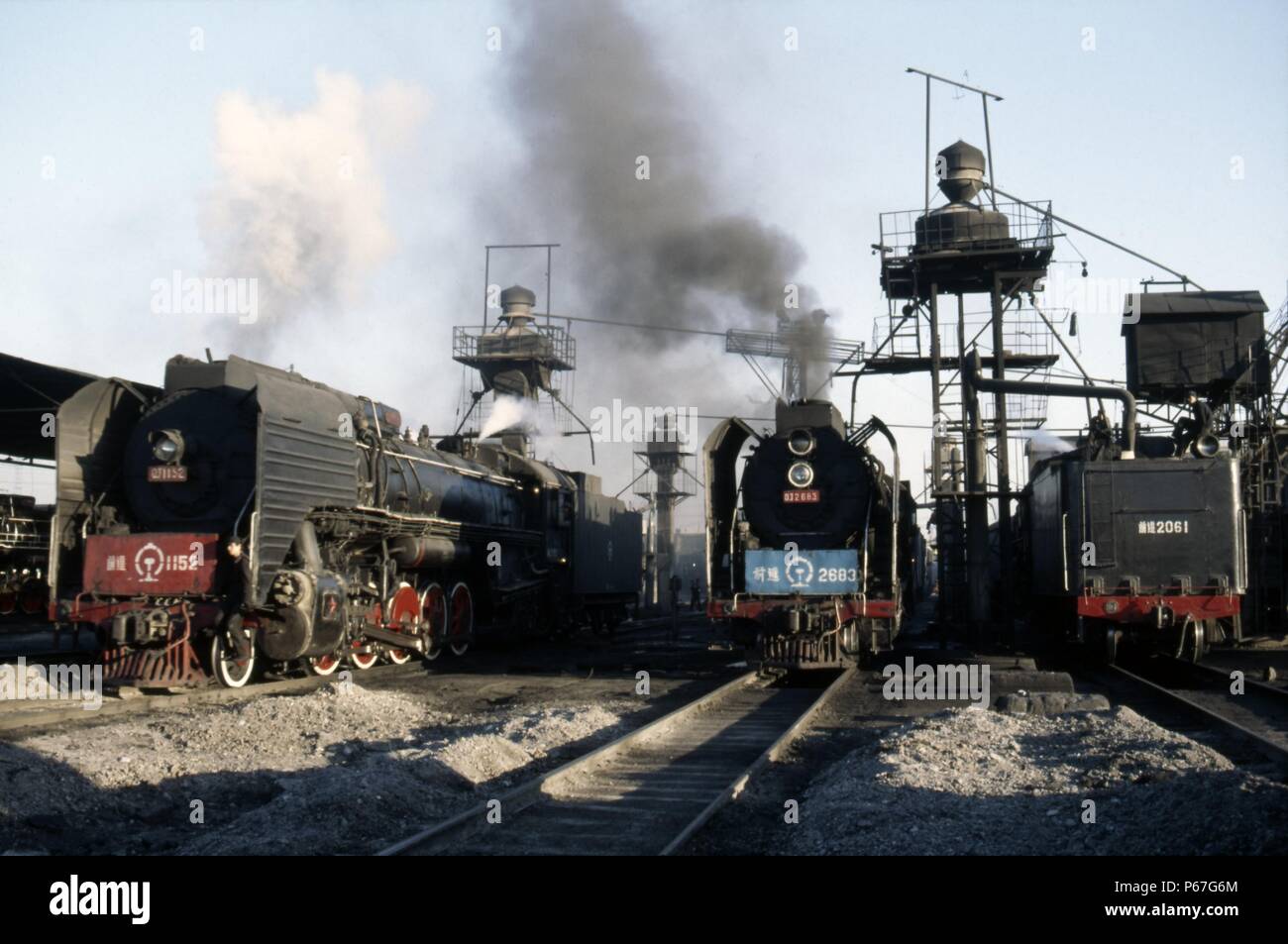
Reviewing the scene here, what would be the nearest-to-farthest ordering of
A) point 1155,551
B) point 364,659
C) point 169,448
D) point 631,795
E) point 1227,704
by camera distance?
1. point 631,795
2. point 1227,704
3. point 169,448
4. point 1155,551
5. point 364,659

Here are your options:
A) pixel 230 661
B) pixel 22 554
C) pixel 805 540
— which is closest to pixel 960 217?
pixel 805 540

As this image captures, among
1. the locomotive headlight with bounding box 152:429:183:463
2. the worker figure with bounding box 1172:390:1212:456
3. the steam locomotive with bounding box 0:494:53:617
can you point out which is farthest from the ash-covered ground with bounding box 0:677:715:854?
the steam locomotive with bounding box 0:494:53:617

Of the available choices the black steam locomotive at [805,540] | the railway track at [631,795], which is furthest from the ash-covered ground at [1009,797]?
the black steam locomotive at [805,540]

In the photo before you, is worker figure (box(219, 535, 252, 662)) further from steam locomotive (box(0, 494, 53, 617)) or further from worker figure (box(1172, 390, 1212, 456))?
worker figure (box(1172, 390, 1212, 456))

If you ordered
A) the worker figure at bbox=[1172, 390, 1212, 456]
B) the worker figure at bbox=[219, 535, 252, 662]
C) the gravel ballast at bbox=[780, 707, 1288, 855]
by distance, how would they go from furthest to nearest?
the worker figure at bbox=[1172, 390, 1212, 456] < the worker figure at bbox=[219, 535, 252, 662] < the gravel ballast at bbox=[780, 707, 1288, 855]

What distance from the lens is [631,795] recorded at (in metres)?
7.38

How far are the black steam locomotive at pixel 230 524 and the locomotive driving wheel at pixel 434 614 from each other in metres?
0.96

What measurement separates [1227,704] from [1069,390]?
287 inches

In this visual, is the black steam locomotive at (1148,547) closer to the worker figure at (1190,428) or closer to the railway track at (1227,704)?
the railway track at (1227,704)

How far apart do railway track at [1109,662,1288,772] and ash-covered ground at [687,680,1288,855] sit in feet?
2.51

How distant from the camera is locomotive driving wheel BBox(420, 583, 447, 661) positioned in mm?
17078

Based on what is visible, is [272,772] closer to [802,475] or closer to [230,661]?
[230,661]

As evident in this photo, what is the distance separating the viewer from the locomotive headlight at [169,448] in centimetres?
1291
